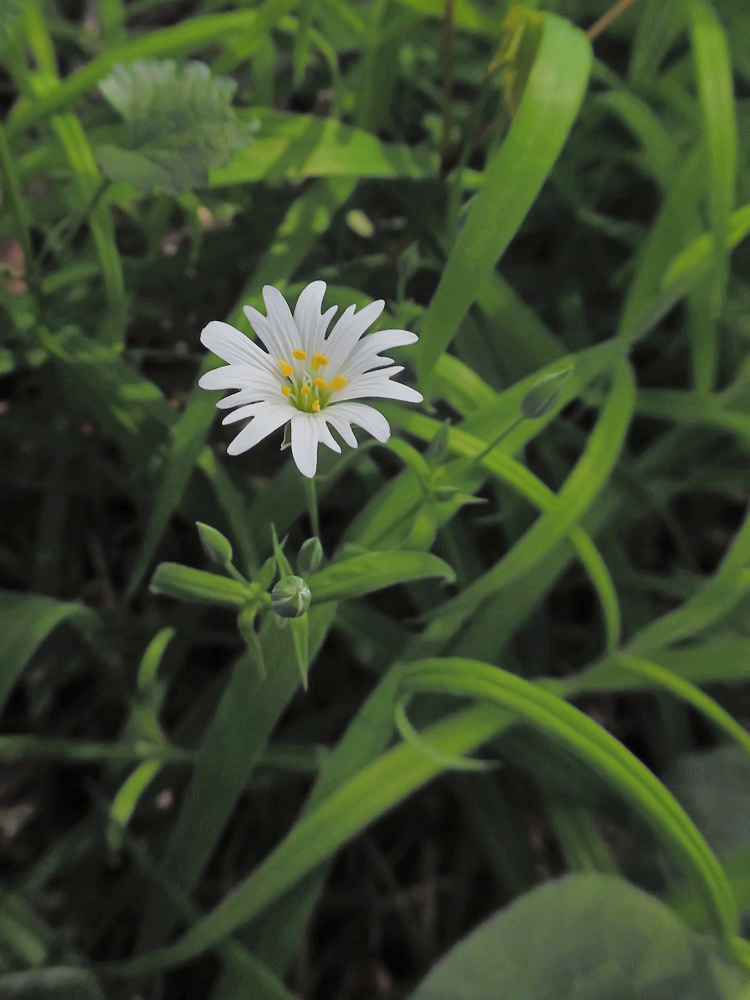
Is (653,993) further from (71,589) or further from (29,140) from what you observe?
(29,140)

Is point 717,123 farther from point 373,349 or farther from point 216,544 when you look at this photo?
point 216,544

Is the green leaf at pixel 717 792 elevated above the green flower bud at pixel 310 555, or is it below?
below

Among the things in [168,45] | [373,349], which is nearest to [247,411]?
[373,349]

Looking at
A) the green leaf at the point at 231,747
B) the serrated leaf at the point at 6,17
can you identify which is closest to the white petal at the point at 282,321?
the green leaf at the point at 231,747

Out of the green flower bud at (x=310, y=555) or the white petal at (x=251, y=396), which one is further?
the green flower bud at (x=310, y=555)

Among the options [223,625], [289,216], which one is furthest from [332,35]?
[223,625]

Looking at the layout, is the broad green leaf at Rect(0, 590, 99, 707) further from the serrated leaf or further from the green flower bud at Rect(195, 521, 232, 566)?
the serrated leaf

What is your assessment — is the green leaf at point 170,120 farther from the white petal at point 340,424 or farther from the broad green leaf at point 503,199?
the white petal at point 340,424
